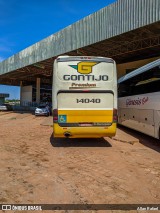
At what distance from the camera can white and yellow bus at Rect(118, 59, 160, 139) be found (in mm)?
8933

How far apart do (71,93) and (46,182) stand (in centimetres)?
440

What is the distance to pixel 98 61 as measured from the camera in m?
8.82

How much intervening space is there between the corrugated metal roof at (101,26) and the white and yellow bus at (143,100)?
4963mm

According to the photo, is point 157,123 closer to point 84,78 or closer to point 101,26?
point 84,78

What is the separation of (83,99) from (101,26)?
11.4m

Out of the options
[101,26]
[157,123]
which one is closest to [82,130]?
[157,123]

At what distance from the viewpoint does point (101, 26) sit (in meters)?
17.9

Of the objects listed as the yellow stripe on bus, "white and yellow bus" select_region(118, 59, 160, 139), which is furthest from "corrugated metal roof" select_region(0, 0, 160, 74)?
the yellow stripe on bus

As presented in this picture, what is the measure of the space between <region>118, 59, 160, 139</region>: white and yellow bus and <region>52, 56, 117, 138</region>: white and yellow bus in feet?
5.83

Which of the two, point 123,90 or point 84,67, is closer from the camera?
point 84,67

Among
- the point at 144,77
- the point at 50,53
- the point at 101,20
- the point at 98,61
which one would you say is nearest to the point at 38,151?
the point at 98,61

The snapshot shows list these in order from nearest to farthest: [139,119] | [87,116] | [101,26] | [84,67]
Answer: [87,116] < [84,67] < [139,119] < [101,26]

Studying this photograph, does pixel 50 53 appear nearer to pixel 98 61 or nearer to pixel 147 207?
pixel 98 61

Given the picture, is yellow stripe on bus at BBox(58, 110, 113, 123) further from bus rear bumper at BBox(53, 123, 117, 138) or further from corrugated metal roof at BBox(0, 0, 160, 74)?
corrugated metal roof at BBox(0, 0, 160, 74)
